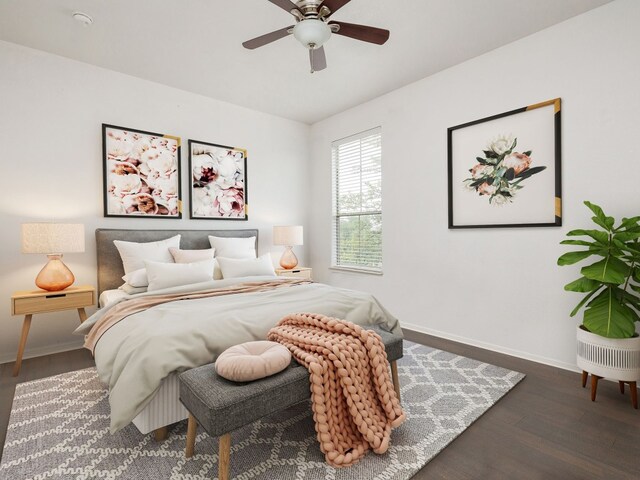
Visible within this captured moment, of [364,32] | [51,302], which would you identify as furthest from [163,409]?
[364,32]

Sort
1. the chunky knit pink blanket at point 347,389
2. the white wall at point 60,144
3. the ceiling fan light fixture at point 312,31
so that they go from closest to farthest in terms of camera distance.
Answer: the chunky knit pink blanket at point 347,389 < the ceiling fan light fixture at point 312,31 < the white wall at point 60,144

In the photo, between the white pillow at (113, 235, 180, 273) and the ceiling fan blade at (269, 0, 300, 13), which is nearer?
the ceiling fan blade at (269, 0, 300, 13)

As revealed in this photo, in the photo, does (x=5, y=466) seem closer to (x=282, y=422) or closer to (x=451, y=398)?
(x=282, y=422)

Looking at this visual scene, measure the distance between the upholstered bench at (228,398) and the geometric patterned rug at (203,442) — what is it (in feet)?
0.67

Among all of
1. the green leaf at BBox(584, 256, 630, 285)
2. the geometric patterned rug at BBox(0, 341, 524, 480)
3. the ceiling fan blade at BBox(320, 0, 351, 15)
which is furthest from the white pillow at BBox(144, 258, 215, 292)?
the green leaf at BBox(584, 256, 630, 285)

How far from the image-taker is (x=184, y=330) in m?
1.91

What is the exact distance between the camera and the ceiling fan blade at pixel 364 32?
2.20m

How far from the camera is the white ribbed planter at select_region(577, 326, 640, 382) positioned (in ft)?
7.07

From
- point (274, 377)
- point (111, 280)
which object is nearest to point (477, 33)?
point (274, 377)

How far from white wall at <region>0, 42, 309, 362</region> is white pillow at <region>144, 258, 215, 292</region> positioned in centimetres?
92

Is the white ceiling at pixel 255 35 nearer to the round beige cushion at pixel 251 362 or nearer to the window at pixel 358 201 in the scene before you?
the window at pixel 358 201

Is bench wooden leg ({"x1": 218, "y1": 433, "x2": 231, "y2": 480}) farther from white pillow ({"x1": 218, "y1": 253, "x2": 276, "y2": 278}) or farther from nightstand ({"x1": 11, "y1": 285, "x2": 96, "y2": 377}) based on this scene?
nightstand ({"x1": 11, "y1": 285, "x2": 96, "y2": 377})

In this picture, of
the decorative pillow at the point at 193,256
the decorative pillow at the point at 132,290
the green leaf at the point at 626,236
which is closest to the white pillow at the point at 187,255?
the decorative pillow at the point at 193,256

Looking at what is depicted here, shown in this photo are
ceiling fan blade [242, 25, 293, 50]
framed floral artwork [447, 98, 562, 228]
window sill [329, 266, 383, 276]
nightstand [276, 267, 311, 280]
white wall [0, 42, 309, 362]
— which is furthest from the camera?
nightstand [276, 267, 311, 280]
